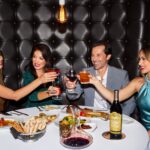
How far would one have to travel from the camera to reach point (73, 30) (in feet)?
9.86

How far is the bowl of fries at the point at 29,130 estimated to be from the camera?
4.95 feet

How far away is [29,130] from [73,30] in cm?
165

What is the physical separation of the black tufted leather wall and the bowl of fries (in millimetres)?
1483

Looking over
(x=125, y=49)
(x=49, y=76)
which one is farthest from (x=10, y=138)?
(x=125, y=49)

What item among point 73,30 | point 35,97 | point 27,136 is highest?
point 73,30

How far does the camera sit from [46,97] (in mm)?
2510

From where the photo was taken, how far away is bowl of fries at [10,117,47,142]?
1.51m

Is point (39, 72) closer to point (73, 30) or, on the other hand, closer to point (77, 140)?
point (73, 30)

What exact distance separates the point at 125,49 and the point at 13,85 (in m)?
1.16

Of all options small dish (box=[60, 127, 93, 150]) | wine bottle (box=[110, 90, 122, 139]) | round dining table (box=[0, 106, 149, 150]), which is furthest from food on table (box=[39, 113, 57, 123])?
wine bottle (box=[110, 90, 122, 139])

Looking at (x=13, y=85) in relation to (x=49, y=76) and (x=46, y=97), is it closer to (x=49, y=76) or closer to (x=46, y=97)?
(x=46, y=97)

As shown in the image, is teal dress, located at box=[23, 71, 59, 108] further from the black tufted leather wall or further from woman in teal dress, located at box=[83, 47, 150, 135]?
woman in teal dress, located at box=[83, 47, 150, 135]

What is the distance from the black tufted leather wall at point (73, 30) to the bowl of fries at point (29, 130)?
1.48 m

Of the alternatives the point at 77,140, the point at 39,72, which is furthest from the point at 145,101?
the point at 39,72
